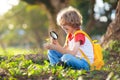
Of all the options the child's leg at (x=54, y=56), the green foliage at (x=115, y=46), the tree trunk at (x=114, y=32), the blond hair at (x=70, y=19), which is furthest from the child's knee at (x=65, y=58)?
the tree trunk at (x=114, y=32)

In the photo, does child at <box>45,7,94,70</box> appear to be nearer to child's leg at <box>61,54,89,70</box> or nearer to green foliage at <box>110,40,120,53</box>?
child's leg at <box>61,54,89,70</box>

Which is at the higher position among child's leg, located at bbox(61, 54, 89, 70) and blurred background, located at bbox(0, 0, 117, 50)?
blurred background, located at bbox(0, 0, 117, 50)

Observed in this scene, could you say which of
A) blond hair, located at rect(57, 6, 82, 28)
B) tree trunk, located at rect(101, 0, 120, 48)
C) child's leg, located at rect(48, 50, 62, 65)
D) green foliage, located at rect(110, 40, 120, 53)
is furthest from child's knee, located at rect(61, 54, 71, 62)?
tree trunk, located at rect(101, 0, 120, 48)

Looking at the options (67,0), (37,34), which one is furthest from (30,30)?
(67,0)

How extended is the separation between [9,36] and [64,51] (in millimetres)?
64051

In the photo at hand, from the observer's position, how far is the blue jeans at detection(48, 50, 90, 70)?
25.4ft

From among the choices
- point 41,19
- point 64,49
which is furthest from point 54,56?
point 41,19

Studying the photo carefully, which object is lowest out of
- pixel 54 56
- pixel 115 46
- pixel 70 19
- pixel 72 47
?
pixel 54 56

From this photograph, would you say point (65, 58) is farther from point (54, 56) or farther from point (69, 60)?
point (54, 56)

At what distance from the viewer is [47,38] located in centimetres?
887

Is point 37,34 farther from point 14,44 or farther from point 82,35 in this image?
point 82,35

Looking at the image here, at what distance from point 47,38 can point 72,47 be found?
3.36 ft

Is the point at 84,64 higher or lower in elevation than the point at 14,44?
lower

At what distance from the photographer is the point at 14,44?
81.8 meters
